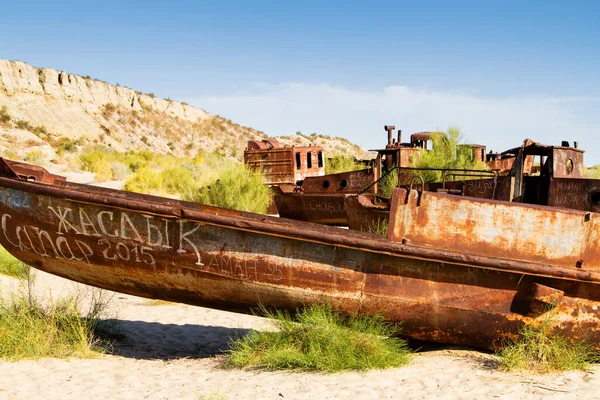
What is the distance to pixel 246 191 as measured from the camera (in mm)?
17203

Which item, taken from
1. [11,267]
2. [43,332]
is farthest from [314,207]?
[43,332]

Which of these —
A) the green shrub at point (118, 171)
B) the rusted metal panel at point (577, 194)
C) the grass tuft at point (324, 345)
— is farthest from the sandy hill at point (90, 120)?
the grass tuft at point (324, 345)

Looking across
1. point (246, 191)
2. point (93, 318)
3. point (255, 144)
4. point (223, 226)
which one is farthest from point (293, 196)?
point (223, 226)

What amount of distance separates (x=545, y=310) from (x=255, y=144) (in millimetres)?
17193

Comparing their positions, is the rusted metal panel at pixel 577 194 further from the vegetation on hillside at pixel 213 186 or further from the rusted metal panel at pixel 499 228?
the vegetation on hillside at pixel 213 186

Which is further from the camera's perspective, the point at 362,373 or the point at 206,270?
the point at 206,270

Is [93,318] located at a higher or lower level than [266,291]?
lower

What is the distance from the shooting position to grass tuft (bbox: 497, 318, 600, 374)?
4.41 metres

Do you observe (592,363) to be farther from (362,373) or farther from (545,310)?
(362,373)

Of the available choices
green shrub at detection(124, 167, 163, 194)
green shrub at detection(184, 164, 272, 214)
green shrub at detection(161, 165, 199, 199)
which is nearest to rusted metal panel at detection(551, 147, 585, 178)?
green shrub at detection(184, 164, 272, 214)

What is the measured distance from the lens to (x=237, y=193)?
54.7 ft

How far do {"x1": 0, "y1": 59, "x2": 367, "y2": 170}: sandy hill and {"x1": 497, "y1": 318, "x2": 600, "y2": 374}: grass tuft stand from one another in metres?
30.3

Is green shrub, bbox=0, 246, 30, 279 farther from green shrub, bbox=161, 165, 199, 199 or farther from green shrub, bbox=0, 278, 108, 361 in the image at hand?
green shrub, bbox=161, 165, 199, 199

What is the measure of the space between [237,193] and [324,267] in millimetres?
12176
